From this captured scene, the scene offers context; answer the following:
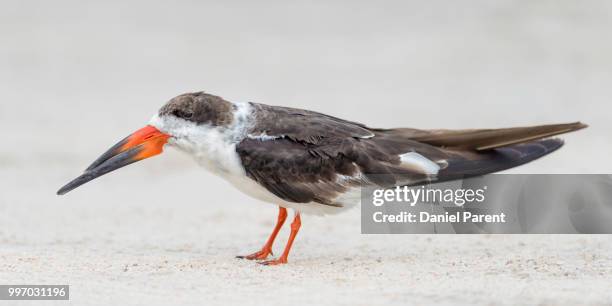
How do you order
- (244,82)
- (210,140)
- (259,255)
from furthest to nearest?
(244,82) → (259,255) → (210,140)

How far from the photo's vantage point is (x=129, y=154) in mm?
7668

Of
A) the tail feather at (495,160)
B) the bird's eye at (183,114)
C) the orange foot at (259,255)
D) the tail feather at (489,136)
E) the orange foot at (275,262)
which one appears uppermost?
the bird's eye at (183,114)

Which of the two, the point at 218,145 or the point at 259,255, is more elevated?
the point at 218,145

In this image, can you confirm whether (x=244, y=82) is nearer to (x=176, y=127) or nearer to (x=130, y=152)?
(x=130, y=152)

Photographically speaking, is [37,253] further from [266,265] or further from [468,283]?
[468,283]

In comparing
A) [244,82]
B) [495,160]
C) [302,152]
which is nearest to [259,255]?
[302,152]

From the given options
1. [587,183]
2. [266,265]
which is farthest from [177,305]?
[587,183]

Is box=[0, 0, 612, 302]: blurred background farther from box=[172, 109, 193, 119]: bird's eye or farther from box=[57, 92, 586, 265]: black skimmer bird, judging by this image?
box=[172, 109, 193, 119]: bird's eye

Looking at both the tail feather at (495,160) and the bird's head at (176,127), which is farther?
the tail feather at (495,160)

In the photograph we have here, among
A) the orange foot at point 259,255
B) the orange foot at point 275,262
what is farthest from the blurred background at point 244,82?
the orange foot at point 275,262

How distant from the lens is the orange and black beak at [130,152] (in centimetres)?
759

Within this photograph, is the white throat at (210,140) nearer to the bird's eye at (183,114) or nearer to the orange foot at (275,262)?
the bird's eye at (183,114)

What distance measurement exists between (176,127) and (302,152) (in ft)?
3.14

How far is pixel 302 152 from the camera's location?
753cm
